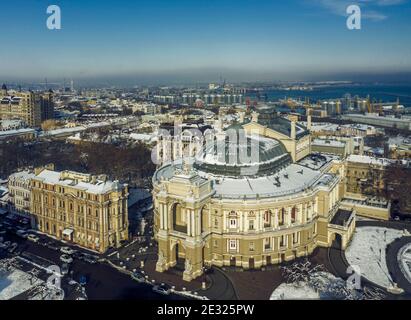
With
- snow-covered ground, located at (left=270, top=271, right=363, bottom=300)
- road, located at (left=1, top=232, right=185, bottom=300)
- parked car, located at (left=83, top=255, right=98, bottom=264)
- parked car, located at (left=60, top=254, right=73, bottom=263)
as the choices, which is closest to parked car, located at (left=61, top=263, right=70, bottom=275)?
road, located at (left=1, top=232, right=185, bottom=300)

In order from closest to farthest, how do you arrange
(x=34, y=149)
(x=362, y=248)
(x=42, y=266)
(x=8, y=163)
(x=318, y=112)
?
(x=42, y=266)
(x=362, y=248)
(x=8, y=163)
(x=34, y=149)
(x=318, y=112)

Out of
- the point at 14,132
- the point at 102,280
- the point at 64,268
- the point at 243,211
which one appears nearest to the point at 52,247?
the point at 64,268

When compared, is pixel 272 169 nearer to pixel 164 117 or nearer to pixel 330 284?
pixel 330 284

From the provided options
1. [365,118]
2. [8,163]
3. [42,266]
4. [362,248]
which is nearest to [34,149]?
[8,163]

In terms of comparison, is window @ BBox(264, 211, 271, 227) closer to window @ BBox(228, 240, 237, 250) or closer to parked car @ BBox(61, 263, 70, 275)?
window @ BBox(228, 240, 237, 250)

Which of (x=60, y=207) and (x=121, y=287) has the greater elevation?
(x=60, y=207)

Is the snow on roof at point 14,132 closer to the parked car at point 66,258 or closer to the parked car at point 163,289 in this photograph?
the parked car at point 66,258
